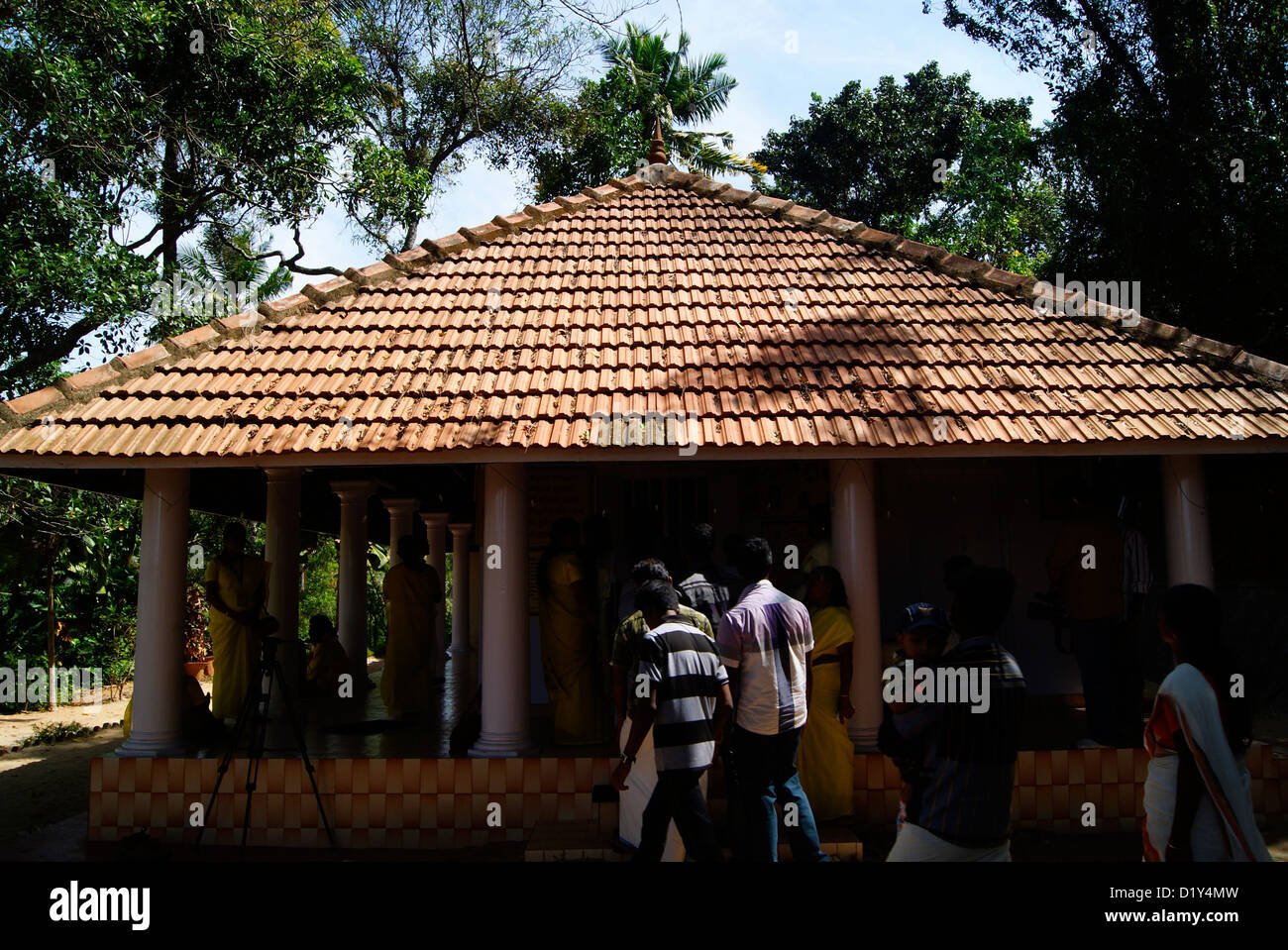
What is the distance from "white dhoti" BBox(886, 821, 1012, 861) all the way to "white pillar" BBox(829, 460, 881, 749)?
298 cm

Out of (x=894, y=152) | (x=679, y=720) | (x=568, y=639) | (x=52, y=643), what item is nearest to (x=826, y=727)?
(x=679, y=720)

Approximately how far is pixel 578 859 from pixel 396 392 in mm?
3528

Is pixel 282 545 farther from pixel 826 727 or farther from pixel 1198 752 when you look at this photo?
pixel 1198 752

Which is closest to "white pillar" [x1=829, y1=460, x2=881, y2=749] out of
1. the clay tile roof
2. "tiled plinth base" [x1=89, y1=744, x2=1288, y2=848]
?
"tiled plinth base" [x1=89, y1=744, x2=1288, y2=848]

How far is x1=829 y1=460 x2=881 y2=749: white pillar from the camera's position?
637 cm

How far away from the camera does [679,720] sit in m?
4.35

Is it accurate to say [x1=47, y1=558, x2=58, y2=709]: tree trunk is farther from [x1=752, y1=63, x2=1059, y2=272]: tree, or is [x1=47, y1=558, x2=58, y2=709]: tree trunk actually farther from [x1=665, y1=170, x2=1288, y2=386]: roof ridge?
[x1=752, y1=63, x2=1059, y2=272]: tree

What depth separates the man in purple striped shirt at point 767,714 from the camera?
448cm

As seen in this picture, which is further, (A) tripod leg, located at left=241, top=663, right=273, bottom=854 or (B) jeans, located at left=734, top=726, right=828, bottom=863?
(A) tripod leg, located at left=241, top=663, right=273, bottom=854

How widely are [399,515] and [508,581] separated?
8.31 meters

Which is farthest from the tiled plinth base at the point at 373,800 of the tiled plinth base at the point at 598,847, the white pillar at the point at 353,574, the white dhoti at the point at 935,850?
the white pillar at the point at 353,574

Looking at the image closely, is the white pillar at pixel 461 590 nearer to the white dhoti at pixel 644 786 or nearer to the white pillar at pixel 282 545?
the white pillar at pixel 282 545

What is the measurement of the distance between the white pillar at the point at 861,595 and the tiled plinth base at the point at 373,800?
0.38 meters

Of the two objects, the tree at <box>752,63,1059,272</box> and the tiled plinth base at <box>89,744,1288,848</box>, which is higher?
the tree at <box>752,63,1059,272</box>
